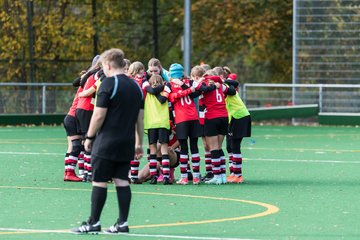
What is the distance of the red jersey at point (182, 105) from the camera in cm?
1777

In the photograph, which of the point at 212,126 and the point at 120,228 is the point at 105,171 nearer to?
the point at 120,228

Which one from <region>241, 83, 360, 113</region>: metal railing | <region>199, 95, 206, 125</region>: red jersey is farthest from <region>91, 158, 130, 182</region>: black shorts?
<region>241, 83, 360, 113</region>: metal railing

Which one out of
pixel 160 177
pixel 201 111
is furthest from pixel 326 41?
pixel 160 177

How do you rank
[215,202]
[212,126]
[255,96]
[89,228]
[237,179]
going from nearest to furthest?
[89,228] → [215,202] → [212,126] → [237,179] → [255,96]

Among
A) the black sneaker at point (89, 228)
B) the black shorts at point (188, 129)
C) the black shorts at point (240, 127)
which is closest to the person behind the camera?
the black sneaker at point (89, 228)

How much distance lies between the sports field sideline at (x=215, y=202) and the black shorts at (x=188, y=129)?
77 cm

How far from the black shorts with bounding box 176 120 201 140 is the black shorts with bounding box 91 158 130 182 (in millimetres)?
5435

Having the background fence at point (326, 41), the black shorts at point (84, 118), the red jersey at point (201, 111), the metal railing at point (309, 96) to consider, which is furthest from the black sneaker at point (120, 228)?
the background fence at point (326, 41)

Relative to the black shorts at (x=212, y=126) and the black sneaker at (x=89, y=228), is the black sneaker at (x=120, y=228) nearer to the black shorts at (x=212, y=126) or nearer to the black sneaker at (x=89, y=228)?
the black sneaker at (x=89, y=228)

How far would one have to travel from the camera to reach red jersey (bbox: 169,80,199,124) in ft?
58.3

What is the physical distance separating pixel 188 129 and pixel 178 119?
21cm

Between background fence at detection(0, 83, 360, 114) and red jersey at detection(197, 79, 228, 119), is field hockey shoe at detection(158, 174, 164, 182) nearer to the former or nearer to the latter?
red jersey at detection(197, 79, 228, 119)

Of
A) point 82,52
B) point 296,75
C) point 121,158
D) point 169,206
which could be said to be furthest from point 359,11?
point 121,158

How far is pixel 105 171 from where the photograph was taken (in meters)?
12.3
